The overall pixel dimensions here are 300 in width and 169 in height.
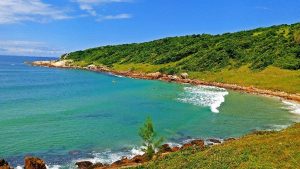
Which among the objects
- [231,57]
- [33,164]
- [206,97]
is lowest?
[33,164]

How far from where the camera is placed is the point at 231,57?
132375mm

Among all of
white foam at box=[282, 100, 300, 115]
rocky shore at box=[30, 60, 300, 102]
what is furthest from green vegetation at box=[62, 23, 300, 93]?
white foam at box=[282, 100, 300, 115]

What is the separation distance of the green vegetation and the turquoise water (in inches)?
602

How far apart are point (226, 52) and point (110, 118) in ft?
269

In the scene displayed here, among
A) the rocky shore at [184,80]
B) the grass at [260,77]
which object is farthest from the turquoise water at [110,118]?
the grass at [260,77]

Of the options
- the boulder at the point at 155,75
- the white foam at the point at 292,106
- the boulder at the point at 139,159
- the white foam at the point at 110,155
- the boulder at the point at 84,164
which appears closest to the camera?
the boulder at the point at 84,164

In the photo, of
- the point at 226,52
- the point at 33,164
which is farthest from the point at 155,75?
the point at 33,164

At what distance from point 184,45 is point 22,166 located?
433 feet

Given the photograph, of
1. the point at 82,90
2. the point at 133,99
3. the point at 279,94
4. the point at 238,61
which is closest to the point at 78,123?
the point at 133,99

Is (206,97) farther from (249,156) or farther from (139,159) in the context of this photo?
(249,156)

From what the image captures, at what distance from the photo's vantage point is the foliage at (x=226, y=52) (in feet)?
395

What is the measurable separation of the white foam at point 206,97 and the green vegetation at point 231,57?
470 inches

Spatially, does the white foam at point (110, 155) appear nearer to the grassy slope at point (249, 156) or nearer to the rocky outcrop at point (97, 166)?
the rocky outcrop at point (97, 166)

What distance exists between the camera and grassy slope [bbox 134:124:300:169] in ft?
90.3
